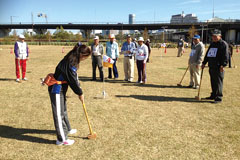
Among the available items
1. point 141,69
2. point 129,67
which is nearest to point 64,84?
point 141,69

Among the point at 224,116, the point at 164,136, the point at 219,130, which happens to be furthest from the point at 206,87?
the point at 164,136

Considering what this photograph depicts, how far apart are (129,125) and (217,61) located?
12.3 ft

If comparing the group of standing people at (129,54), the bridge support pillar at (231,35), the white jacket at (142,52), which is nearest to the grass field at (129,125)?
the group of standing people at (129,54)

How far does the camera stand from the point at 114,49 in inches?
400

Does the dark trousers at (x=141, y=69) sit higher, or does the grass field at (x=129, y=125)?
the dark trousers at (x=141, y=69)

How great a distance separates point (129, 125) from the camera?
5133 millimetres

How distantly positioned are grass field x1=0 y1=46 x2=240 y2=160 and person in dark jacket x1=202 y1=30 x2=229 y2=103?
0.52m

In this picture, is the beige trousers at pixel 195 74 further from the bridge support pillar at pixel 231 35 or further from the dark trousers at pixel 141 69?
the bridge support pillar at pixel 231 35

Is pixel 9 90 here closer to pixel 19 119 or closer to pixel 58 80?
pixel 19 119

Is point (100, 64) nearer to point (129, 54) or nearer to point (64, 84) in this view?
point (129, 54)

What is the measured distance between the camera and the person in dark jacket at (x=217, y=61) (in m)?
6.48

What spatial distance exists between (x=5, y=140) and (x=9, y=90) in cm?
461

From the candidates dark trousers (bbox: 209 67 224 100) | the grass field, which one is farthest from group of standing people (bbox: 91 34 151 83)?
dark trousers (bbox: 209 67 224 100)

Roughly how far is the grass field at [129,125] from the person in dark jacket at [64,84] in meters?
0.41
